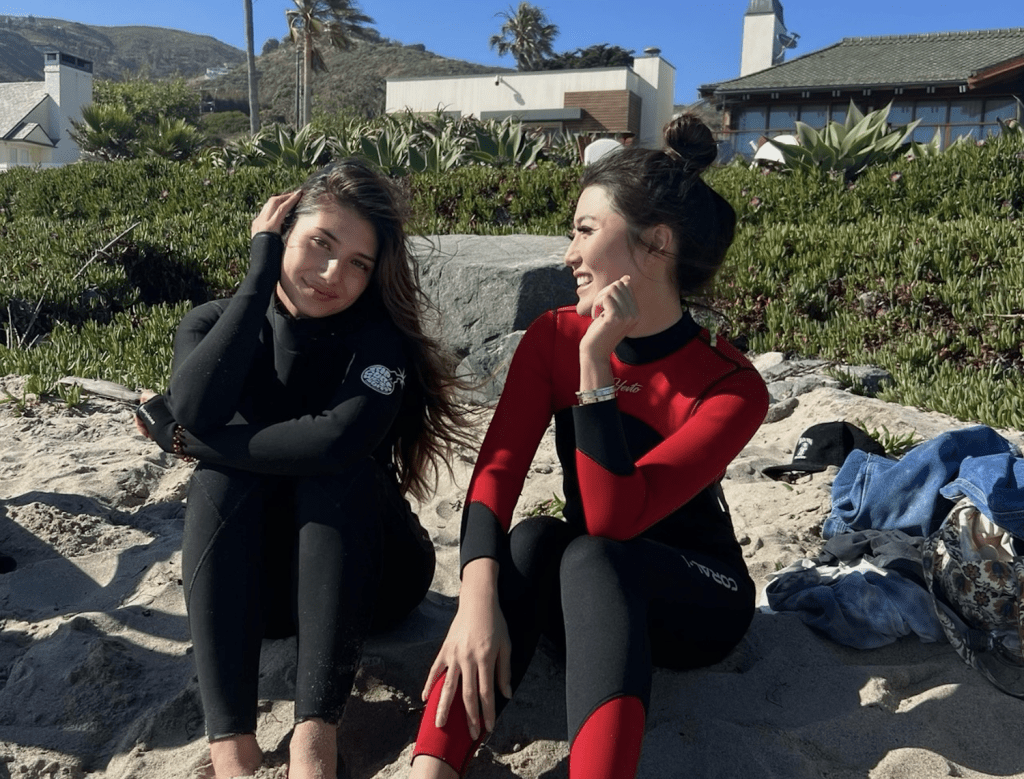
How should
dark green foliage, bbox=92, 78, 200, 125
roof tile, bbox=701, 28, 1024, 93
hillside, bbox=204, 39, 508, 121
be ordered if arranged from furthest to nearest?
1. hillside, bbox=204, 39, 508, 121
2. dark green foliage, bbox=92, 78, 200, 125
3. roof tile, bbox=701, 28, 1024, 93

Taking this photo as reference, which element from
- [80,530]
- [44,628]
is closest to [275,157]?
[80,530]

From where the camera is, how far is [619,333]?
228cm

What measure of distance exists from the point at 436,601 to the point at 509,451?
31.9 inches

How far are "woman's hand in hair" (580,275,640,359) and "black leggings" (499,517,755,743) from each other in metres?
0.45

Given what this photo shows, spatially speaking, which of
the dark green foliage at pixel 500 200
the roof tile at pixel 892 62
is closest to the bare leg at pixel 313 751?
the dark green foliage at pixel 500 200

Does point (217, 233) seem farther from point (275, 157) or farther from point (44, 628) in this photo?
point (44, 628)

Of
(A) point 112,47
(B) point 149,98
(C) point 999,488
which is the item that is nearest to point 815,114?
(C) point 999,488

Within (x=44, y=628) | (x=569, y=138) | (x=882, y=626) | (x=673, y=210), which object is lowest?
(x=44, y=628)

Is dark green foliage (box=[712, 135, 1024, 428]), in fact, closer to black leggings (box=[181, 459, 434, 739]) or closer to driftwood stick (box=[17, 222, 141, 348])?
black leggings (box=[181, 459, 434, 739])

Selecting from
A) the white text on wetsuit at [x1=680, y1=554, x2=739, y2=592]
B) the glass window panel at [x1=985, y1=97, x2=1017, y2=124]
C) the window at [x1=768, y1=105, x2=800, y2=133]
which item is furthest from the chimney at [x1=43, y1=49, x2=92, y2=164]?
the white text on wetsuit at [x1=680, y1=554, x2=739, y2=592]

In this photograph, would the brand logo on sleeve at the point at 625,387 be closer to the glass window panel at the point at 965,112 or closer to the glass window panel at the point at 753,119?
the glass window panel at the point at 965,112

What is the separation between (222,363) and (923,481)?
85.3 inches

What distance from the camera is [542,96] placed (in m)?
40.1

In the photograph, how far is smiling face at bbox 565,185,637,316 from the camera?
8.08ft
